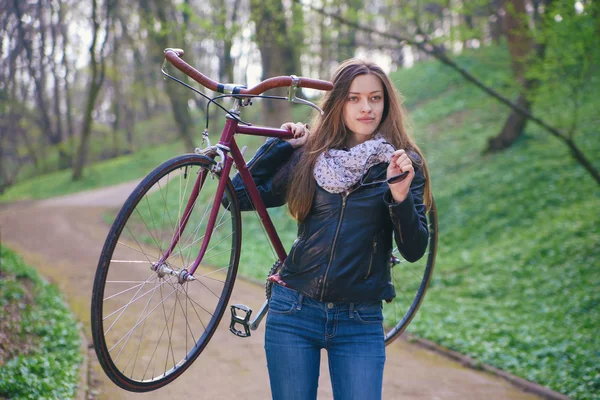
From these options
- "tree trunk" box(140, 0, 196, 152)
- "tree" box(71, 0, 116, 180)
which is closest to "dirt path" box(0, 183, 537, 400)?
"tree trunk" box(140, 0, 196, 152)

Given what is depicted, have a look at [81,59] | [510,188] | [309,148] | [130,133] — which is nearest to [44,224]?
[510,188]

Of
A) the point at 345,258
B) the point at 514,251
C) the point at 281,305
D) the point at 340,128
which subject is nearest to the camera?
the point at 345,258

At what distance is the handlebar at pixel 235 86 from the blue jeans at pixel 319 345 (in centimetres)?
92

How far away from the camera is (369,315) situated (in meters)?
2.54

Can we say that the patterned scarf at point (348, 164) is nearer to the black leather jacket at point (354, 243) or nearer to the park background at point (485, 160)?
the black leather jacket at point (354, 243)

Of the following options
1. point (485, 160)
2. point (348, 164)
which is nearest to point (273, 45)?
point (485, 160)

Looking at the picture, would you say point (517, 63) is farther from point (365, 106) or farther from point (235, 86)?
point (235, 86)

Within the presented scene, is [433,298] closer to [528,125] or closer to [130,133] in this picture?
[528,125]

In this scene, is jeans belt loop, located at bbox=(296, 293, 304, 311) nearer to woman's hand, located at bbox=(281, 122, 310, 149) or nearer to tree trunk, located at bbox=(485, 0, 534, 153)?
woman's hand, located at bbox=(281, 122, 310, 149)

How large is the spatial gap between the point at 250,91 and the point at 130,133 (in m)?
36.3

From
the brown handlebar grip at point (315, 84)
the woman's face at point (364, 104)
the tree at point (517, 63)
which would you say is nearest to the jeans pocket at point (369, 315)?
the woman's face at point (364, 104)

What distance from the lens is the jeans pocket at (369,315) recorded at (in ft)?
8.22

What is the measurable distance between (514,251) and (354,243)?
26.0ft

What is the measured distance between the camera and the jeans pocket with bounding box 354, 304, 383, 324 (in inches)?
98.6
